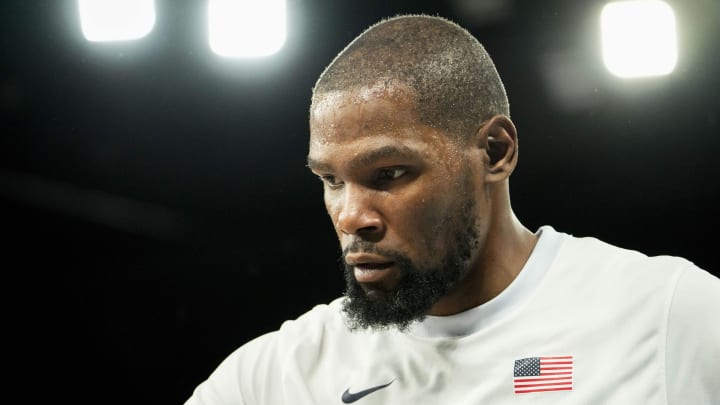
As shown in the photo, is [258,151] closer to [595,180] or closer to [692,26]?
[595,180]

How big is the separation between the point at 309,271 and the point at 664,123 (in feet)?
3.90

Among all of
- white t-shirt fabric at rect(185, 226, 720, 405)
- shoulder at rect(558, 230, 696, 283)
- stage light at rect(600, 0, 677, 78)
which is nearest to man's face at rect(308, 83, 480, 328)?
white t-shirt fabric at rect(185, 226, 720, 405)

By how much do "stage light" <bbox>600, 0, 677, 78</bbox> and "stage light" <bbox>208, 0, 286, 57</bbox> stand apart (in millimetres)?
981

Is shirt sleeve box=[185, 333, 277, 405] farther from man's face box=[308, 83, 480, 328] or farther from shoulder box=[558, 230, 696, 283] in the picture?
shoulder box=[558, 230, 696, 283]

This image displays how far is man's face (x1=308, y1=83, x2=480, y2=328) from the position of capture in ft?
4.44

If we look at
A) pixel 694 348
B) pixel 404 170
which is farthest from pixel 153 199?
pixel 694 348

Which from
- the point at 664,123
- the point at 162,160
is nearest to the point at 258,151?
the point at 162,160

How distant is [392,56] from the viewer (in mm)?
1422

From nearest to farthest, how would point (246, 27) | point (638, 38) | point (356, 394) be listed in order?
Result: point (356, 394) → point (638, 38) → point (246, 27)

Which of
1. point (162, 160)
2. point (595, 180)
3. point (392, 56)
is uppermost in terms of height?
point (162, 160)

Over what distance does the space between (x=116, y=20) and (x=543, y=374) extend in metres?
1.96

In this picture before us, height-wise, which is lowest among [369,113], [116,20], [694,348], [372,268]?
[694,348]

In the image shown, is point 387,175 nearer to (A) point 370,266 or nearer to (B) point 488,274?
(A) point 370,266

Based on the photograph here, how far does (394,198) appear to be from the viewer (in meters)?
1.36
